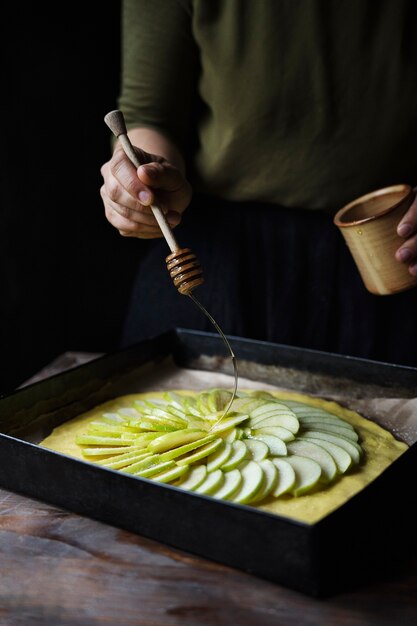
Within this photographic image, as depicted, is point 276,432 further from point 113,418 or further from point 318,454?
point 113,418

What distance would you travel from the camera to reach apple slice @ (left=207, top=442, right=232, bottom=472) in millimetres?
1503

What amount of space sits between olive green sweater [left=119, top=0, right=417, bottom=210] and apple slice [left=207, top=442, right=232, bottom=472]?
960 mm

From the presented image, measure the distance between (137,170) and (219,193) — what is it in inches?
27.2

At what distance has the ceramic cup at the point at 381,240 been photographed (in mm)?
1772

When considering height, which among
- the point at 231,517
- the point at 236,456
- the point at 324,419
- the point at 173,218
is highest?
the point at 173,218

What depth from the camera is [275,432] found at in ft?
5.49

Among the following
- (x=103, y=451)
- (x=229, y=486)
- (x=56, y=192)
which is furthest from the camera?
(x=56, y=192)

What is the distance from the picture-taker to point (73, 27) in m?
3.30

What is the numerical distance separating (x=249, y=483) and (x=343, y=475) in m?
0.25

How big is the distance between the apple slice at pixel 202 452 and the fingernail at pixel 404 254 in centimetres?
64

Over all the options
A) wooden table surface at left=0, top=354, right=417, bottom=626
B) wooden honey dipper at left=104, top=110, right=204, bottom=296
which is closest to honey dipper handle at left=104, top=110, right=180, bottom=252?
wooden honey dipper at left=104, top=110, right=204, bottom=296

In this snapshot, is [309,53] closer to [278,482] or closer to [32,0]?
[278,482]

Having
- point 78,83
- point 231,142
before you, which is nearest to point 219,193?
point 231,142

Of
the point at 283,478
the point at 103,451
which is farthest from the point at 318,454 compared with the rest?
the point at 103,451
